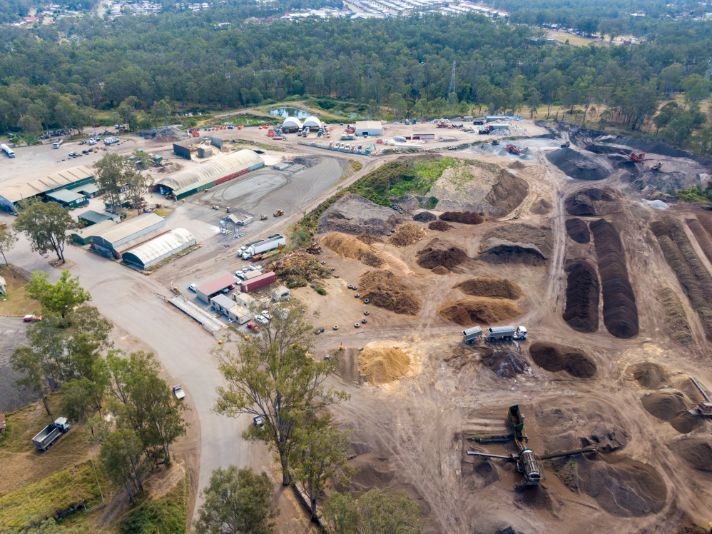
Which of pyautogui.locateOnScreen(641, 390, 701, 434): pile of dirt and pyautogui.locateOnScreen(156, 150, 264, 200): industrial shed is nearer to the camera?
pyautogui.locateOnScreen(641, 390, 701, 434): pile of dirt

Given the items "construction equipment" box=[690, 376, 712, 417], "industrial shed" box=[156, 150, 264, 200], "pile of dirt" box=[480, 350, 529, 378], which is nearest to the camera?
"construction equipment" box=[690, 376, 712, 417]

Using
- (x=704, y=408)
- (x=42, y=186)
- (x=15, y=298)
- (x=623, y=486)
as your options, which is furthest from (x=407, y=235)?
(x=42, y=186)

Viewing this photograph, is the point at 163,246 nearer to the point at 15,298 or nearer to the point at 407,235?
the point at 15,298

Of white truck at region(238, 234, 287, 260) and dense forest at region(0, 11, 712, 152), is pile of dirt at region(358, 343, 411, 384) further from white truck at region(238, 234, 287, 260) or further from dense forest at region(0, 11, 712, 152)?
dense forest at region(0, 11, 712, 152)

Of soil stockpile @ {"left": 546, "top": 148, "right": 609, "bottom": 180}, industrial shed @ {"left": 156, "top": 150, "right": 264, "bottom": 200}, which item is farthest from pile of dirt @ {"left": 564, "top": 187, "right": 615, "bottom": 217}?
industrial shed @ {"left": 156, "top": 150, "right": 264, "bottom": 200}

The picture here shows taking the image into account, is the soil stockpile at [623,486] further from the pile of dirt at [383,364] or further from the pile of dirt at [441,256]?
the pile of dirt at [441,256]

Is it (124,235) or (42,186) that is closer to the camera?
(124,235)
